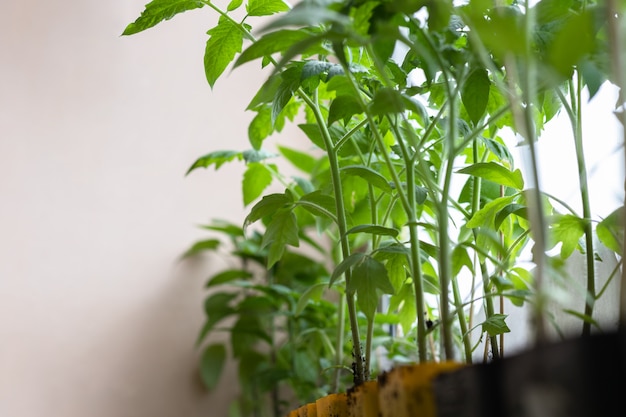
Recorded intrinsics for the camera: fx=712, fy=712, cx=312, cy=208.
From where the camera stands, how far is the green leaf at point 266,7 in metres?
0.85

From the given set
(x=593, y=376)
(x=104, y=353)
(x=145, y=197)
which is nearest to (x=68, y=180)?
(x=145, y=197)

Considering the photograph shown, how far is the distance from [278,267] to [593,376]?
160 cm

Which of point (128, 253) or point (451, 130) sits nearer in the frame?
point (451, 130)

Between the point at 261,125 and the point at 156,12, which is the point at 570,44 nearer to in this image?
the point at 156,12

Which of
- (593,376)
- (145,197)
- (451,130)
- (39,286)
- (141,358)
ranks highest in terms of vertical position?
(145,197)

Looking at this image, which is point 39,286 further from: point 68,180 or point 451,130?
point 451,130

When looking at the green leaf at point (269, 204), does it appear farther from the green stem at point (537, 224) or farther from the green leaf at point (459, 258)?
the green stem at point (537, 224)

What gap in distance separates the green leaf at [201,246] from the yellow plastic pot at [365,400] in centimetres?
133

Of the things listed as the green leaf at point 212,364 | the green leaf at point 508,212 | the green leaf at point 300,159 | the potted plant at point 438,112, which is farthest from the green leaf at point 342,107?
the green leaf at point 212,364

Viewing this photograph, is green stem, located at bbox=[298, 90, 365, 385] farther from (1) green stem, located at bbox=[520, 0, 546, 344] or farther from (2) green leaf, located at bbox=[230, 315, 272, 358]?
(2) green leaf, located at bbox=[230, 315, 272, 358]

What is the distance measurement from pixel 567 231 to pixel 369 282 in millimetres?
229

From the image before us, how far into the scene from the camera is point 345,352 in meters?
1.66

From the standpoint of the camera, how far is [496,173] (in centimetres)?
83

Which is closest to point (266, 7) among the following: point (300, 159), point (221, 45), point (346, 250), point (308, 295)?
point (221, 45)
